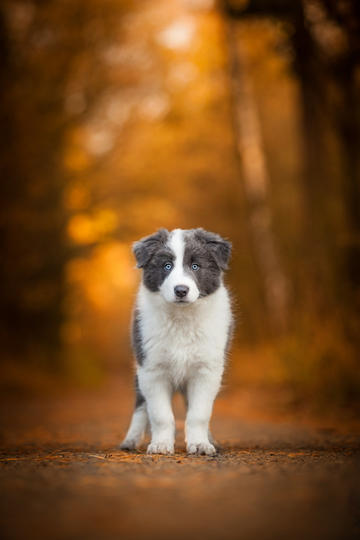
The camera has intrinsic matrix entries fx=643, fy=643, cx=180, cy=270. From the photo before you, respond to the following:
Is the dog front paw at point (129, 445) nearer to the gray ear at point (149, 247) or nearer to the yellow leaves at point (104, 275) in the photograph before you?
the gray ear at point (149, 247)

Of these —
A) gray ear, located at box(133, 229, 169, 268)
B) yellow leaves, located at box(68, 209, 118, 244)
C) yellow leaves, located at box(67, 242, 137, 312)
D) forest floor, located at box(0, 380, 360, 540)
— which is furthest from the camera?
yellow leaves, located at box(67, 242, 137, 312)

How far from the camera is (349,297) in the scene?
10070 millimetres

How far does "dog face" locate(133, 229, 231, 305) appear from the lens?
→ 15.8ft

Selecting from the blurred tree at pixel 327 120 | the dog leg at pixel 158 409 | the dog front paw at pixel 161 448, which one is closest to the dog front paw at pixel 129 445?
the dog leg at pixel 158 409

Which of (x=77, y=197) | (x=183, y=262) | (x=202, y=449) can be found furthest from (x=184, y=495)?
(x=77, y=197)

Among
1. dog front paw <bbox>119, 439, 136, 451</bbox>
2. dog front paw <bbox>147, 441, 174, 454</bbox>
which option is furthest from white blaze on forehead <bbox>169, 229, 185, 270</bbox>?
dog front paw <bbox>119, 439, 136, 451</bbox>

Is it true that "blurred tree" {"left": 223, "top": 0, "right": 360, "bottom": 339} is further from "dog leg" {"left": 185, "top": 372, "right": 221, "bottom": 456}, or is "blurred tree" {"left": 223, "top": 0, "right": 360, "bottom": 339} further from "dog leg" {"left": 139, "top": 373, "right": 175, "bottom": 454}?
"dog leg" {"left": 139, "top": 373, "right": 175, "bottom": 454}

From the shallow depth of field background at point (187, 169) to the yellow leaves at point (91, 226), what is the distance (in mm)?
50

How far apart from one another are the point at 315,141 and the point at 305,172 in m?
0.59

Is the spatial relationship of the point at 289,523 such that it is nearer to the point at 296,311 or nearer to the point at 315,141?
the point at 296,311

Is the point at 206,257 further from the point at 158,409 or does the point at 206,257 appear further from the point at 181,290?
the point at 158,409

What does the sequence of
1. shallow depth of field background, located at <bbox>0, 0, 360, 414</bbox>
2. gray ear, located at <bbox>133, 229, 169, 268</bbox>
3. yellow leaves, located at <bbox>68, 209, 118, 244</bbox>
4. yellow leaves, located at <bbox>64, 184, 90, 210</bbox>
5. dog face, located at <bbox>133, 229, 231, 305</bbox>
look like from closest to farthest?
dog face, located at <bbox>133, 229, 231, 305</bbox> → gray ear, located at <bbox>133, 229, 169, 268</bbox> → shallow depth of field background, located at <bbox>0, 0, 360, 414</bbox> → yellow leaves, located at <bbox>64, 184, 90, 210</bbox> → yellow leaves, located at <bbox>68, 209, 118, 244</bbox>

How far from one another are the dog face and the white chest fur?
0.46 ft

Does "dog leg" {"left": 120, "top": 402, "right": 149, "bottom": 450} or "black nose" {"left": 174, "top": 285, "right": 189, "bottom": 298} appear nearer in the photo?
"black nose" {"left": 174, "top": 285, "right": 189, "bottom": 298}
